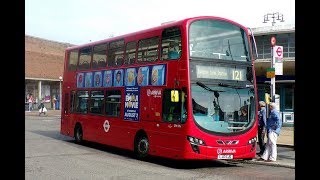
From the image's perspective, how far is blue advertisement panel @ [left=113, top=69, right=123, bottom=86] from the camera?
44.4ft

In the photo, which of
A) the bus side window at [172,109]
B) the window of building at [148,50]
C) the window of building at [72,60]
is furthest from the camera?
the window of building at [72,60]

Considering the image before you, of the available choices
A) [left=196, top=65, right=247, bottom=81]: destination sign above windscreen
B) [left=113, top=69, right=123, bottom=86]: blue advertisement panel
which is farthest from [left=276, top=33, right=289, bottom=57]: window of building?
[left=196, top=65, right=247, bottom=81]: destination sign above windscreen

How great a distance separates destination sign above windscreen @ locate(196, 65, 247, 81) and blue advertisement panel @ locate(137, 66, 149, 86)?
6.85 ft

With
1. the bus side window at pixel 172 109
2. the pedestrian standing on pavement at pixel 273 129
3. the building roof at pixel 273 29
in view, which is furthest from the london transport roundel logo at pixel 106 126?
the building roof at pixel 273 29

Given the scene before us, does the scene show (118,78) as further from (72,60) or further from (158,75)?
(72,60)

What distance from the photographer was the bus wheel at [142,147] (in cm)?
1198

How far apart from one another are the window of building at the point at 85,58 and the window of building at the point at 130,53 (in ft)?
9.86

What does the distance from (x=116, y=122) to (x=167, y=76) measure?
3276 mm

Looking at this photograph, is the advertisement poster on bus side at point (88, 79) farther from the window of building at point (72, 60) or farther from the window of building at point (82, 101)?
the window of building at point (72, 60)

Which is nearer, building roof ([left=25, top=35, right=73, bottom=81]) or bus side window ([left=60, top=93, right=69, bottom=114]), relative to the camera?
bus side window ([left=60, top=93, right=69, bottom=114])

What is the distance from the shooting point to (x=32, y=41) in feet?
181

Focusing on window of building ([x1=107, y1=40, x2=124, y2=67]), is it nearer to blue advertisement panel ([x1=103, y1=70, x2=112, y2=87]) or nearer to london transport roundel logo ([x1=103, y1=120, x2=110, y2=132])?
blue advertisement panel ([x1=103, y1=70, x2=112, y2=87])
